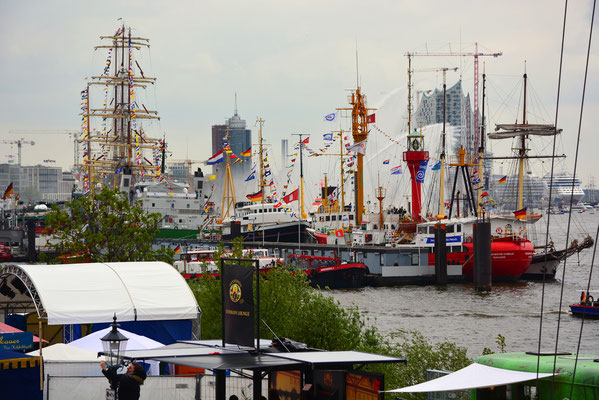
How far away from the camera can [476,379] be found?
1330 centimetres

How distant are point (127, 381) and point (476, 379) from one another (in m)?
6.21

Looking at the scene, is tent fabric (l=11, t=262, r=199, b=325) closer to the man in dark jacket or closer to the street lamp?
the street lamp

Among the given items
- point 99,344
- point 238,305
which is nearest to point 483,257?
point 99,344

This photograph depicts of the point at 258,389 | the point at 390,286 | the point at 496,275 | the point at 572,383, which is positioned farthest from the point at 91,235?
the point at 496,275

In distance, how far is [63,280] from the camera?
24906 millimetres

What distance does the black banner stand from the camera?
603 inches

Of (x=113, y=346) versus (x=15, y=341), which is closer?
(x=113, y=346)

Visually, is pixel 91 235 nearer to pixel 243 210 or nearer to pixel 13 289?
pixel 13 289

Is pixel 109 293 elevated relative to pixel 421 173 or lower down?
lower down

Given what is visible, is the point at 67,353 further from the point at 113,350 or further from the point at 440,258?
the point at 440,258

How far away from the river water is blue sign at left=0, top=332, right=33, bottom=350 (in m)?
16.9

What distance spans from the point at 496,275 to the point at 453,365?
195ft

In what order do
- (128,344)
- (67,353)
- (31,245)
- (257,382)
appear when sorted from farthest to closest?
(31,245) → (128,344) → (67,353) → (257,382)

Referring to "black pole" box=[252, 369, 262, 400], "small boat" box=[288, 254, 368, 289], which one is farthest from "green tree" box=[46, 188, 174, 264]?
"small boat" box=[288, 254, 368, 289]
